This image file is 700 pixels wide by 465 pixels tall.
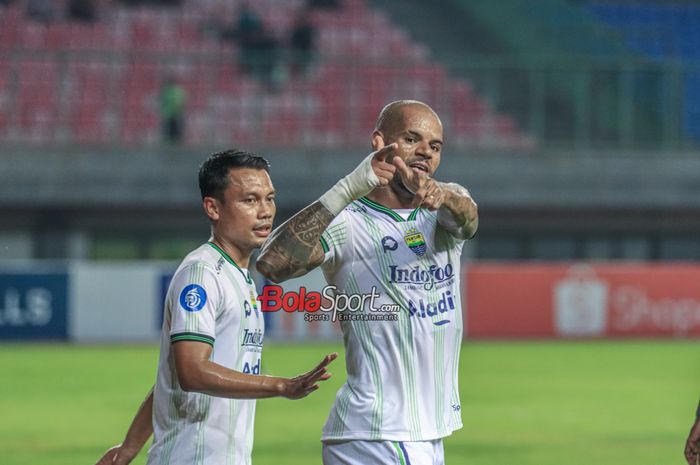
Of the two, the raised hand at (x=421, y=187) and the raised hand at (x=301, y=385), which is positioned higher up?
the raised hand at (x=421, y=187)

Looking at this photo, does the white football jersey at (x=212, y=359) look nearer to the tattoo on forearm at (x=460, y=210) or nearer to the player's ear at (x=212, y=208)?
the player's ear at (x=212, y=208)

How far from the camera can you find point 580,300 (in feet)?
81.1

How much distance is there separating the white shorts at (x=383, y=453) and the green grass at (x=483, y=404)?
536 centimetres

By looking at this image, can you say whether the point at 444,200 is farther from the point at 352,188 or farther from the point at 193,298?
the point at 193,298

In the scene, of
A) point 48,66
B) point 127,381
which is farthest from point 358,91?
point 127,381

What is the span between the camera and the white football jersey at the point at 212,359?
4.46 m

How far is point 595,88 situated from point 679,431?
15.9 m

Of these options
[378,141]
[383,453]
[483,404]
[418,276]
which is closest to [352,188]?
[378,141]

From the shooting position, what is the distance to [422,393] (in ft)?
16.0

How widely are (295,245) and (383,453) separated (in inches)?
34.0

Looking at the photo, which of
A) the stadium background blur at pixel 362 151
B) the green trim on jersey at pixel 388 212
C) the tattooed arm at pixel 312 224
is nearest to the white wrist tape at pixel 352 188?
the tattooed arm at pixel 312 224

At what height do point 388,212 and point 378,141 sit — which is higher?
point 378,141

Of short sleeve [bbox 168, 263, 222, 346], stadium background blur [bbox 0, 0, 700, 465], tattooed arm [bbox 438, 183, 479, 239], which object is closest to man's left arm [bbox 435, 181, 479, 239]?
tattooed arm [bbox 438, 183, 479, 239]

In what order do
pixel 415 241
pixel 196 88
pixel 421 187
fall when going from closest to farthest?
1. pixel 421 187
2. pixel 415 241
3. pixel 196 88
